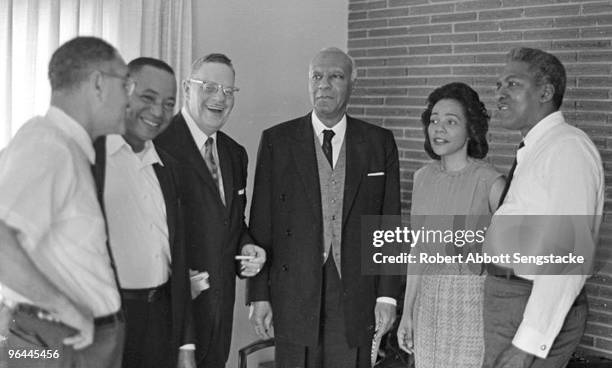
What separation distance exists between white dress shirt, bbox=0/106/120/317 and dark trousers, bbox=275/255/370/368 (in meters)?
1.60

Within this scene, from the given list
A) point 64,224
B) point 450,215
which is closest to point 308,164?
point 450,215

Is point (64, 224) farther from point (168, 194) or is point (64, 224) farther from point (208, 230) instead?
point (208, 230)

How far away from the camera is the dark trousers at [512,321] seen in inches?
133

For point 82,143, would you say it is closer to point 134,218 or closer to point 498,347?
point 134,218

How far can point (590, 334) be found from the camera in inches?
185

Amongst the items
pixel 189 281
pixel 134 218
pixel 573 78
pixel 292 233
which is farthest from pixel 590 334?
pixel 134 218

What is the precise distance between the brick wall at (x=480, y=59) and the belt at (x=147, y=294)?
8.19 ft

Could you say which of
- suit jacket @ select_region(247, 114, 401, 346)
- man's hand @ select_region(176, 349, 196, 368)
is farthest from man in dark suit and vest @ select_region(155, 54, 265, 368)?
man's hand @ select_region(176, 349, 196, 368)

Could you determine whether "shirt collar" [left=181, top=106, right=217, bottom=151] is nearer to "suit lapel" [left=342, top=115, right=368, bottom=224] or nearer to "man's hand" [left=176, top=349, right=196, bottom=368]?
"suit lapel" [left=342, top=115, right=368, bottom=224]

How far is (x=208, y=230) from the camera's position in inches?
152

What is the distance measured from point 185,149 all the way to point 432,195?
1118 millimetres

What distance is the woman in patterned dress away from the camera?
390cm

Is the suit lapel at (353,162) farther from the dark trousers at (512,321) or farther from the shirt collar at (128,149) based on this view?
the shirt collar at (128,149)

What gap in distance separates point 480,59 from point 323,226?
1.77 m
